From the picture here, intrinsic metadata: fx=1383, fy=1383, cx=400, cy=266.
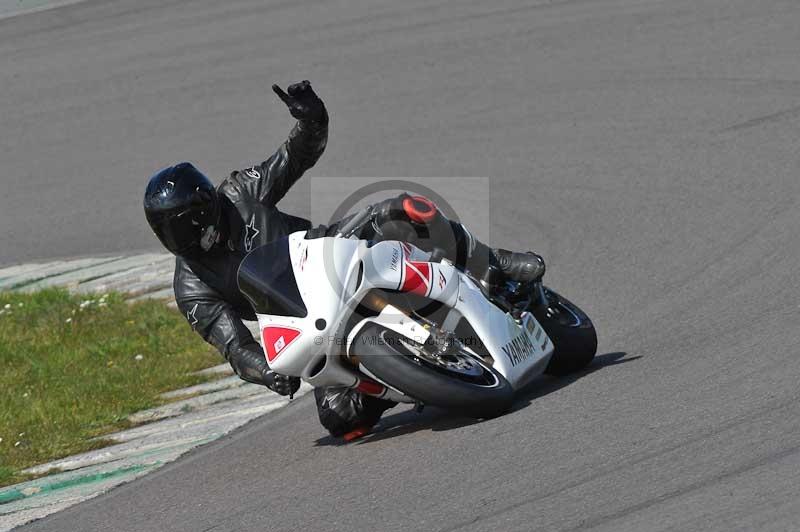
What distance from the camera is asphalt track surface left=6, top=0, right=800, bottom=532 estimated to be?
5027mm

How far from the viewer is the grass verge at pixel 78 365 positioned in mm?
8133

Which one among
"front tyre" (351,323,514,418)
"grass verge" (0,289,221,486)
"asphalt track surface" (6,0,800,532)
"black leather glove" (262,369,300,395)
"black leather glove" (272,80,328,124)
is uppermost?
"black leather glove" (272,80,328,124)

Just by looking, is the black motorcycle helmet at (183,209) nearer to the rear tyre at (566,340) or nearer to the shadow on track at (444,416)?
the shadow on track at (444,416)

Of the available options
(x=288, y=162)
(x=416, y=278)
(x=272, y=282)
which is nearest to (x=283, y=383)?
(x=272, y=282)

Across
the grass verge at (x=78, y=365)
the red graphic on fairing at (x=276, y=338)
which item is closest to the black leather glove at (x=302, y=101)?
the red graphic on fairing at (x=276, y=338)

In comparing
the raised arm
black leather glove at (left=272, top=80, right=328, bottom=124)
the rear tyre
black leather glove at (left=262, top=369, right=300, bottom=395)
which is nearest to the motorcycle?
black leather glove at (left=262, top=369, right=300, bottom=395)

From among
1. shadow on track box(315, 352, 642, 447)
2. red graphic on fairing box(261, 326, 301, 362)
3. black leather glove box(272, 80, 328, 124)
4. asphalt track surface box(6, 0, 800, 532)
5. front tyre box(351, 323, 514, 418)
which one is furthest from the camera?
black leather glove box(272, 80, 328, 124)

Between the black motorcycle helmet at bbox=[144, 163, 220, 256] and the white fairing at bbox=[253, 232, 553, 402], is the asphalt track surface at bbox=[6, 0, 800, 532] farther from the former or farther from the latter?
the black motorcycle helmet at bbox=[144, 163, 220, 256]

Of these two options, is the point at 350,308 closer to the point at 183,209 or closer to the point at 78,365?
the point at 183,209

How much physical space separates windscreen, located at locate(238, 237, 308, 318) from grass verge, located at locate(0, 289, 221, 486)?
2.26m

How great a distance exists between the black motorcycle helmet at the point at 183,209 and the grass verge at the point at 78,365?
6.03 feet

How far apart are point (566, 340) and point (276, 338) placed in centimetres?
162

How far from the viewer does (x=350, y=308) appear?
5.71m

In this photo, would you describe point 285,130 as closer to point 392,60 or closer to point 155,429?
point 392,60
